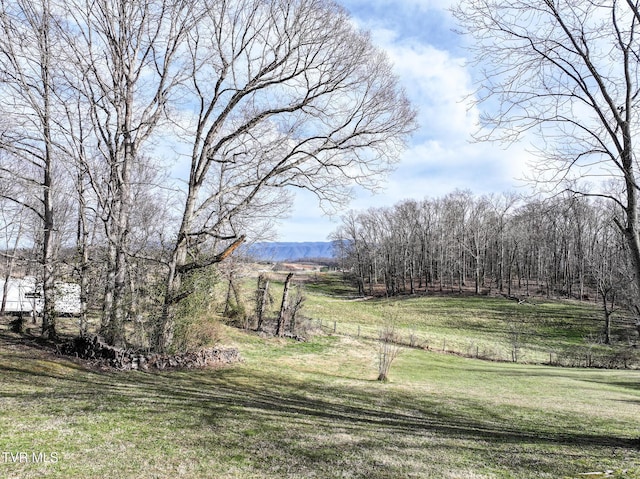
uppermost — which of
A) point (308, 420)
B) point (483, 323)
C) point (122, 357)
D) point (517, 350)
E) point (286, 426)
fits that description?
point (122, 357)

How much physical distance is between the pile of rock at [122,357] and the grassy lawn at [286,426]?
1.68ft

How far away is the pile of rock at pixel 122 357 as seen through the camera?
893 cm

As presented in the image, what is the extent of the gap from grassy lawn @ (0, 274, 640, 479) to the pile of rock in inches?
20.2

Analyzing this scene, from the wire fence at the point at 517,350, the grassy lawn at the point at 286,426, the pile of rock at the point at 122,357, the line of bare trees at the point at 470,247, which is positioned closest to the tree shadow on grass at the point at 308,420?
the grassy lawn at the point at 286,426

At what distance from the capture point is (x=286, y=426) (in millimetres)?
5664

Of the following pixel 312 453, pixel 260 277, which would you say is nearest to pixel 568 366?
pixel 260 277

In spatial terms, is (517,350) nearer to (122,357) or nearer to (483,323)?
(483,323)

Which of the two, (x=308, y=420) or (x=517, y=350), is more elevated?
(x=308, y=420)

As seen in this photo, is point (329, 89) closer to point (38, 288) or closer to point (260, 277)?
point (38, 288)

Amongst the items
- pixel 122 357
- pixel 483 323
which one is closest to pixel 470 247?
pixel 483 323

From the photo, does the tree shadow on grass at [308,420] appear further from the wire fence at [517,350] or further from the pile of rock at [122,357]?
the wire fence at [517,350]

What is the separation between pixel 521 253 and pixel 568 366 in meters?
36.8

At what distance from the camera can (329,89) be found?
1051 centimetres

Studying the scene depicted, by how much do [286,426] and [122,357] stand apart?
17.2 feet
